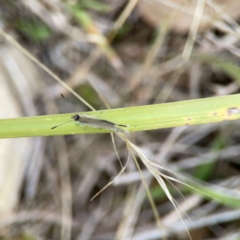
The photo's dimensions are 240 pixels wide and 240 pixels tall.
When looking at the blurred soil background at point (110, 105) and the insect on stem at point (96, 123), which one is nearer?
the insect on stem at point (96, 123)

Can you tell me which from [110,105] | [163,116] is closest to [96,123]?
[163,116]

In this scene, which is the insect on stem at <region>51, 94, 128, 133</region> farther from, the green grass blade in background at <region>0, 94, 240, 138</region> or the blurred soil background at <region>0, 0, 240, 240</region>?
the blurred soil background at <region>0, 0, 240, 240</region>

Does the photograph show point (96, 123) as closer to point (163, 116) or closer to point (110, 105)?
point (163, 116)

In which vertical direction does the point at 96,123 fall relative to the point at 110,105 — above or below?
below

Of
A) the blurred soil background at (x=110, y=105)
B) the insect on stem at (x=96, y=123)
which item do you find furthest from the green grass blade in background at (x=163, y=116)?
the blurred soil background at (x=110, y=105)

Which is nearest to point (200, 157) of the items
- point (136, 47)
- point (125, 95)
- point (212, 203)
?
point (212, 203)

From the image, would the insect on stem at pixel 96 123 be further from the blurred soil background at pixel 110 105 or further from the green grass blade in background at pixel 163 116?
the blurred soil background at pixel 110 105
